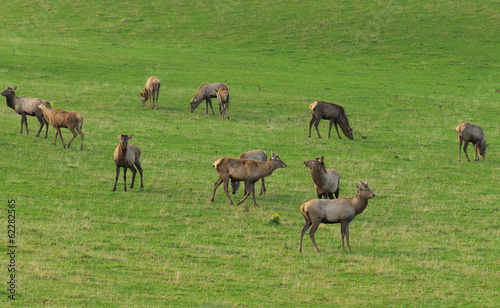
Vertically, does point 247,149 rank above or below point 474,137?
below

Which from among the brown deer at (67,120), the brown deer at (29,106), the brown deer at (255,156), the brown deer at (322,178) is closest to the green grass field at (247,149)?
the brown deer at (255,156)

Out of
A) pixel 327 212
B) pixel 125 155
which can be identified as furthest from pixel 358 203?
pixel 125 155

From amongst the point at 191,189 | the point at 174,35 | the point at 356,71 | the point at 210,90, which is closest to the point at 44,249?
the point at 191,189

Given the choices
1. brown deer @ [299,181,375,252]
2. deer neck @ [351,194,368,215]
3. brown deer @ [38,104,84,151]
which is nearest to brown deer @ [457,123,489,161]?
deer neck @ [351,194,368,215]

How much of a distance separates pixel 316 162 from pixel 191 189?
4952 millimetres

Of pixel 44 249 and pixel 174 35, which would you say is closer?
pixel 44 249

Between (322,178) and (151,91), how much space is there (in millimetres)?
19712

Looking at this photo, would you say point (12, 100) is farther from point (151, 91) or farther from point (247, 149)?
point (247, 149)

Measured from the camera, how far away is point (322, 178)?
64.4ft

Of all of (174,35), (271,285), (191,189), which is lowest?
(271,285)

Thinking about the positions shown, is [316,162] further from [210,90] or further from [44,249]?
[210,90]

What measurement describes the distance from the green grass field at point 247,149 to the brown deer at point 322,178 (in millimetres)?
1284

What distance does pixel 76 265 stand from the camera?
14.4 m

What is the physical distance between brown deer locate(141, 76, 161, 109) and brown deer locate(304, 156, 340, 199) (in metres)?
19.0
